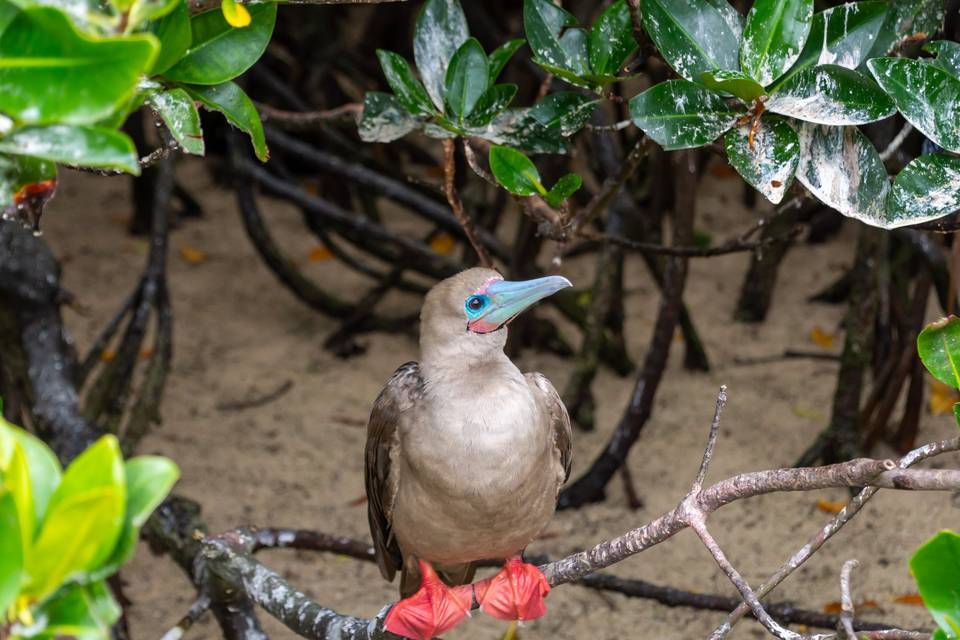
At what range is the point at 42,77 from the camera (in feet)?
4.09

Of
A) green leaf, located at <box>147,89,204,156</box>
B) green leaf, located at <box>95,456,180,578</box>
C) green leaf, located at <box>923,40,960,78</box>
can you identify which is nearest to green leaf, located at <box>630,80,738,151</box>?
green leaf, located at <box>923,40,960,78</box>

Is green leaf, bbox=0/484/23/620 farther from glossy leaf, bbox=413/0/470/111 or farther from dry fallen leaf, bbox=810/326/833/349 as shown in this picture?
dry fallen leaf, bbox=810/326/833/349

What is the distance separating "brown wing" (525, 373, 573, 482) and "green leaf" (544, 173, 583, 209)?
43 centimetres

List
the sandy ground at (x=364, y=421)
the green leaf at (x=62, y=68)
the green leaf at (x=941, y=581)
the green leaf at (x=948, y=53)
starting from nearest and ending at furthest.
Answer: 1. the green leaf at (x=62, y=68)
2. the green leaf at (x=941, y=581)
3. the green leaf at (x=948, y=53)
4. the sandy ground at (x=364, y=421)

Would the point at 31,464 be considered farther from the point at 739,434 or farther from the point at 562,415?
the point at 739,434

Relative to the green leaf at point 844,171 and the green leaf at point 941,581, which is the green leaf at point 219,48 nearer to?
the green leaf at point 844,171

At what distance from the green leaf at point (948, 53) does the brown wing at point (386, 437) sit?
4.03 ft

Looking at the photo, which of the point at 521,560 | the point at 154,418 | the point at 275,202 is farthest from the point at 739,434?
the point at 275,202

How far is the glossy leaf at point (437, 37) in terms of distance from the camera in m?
2.46

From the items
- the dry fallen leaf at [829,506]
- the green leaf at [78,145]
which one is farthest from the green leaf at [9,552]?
the dry fallen leaf at [829,506]

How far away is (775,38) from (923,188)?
0.37 meters

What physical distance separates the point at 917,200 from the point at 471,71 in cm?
95

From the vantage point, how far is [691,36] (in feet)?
6.52

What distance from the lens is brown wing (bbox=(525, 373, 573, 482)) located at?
8.23ft
